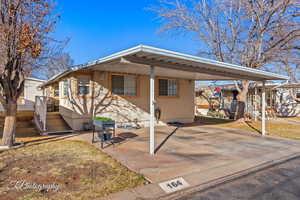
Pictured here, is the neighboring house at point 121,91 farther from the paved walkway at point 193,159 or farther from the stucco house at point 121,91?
the paved walkway at point 193,159

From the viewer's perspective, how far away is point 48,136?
6938 millimetres

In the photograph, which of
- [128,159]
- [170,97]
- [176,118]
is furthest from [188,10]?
[128,159]

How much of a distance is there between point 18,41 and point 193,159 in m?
5.63

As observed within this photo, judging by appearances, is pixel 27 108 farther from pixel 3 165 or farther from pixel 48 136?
pixel 3 165

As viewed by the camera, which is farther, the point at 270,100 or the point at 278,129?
the point at 270,100

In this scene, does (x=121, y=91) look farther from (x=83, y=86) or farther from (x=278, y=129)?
(x=278, y=129)

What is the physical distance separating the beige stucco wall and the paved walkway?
183 cm

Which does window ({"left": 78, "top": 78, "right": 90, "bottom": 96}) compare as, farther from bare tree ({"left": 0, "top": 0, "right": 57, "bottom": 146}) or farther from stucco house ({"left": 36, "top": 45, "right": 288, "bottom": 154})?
bare tree ({"left": 0, "top": 0, "right": 57, "bottom": 146})

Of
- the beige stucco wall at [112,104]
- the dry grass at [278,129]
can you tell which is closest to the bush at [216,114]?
the dry grass at [278,129]

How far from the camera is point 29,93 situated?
13789 millimetres

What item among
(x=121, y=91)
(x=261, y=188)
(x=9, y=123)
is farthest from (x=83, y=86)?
(x=261, y=188)

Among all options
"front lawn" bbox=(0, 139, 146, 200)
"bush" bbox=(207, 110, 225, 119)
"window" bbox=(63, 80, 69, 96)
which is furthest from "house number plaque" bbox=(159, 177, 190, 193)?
"bush" bbox=(207, 110, 225, 119)

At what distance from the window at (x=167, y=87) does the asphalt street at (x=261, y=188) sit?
22.6ft

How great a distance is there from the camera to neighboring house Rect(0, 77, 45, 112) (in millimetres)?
13219
